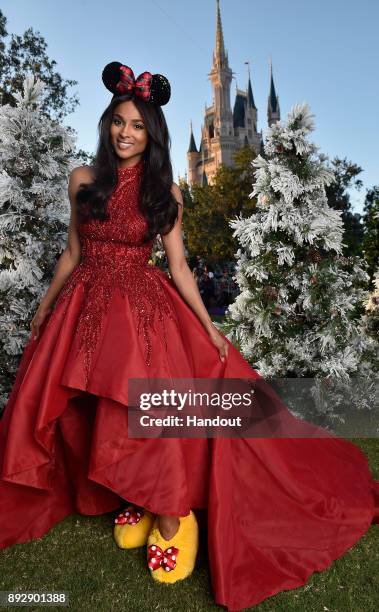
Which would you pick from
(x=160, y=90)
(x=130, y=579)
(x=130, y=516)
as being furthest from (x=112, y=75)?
(x=130, y=579)

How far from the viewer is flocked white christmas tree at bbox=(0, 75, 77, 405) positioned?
502cm

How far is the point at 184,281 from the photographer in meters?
3.24

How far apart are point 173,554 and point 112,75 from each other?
287 cm

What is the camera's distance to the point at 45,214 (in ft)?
16.9

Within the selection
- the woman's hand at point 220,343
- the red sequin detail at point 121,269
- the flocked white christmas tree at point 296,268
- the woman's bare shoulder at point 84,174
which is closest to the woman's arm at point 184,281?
the woman's hand at point 220,343

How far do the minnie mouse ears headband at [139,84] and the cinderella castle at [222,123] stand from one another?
9464 centimetres

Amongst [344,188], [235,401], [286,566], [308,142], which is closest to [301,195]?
[308,142]

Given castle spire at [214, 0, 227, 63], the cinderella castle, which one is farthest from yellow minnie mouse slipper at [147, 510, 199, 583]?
castle spire at [214, 0, 227, 63]

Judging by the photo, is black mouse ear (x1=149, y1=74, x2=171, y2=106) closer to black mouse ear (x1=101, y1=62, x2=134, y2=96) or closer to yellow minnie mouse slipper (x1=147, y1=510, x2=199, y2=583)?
black mouse ear (x1=101, y1=62, x2=134, y2=96)

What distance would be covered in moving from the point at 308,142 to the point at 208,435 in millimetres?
3376

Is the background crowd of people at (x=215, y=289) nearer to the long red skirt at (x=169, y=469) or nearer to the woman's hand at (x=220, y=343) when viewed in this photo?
the long red skirt at (x=169, y=469)

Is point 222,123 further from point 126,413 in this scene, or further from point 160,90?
point 126,413

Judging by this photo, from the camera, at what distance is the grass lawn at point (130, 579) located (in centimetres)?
270

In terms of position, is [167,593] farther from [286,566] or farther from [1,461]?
[1,461]
